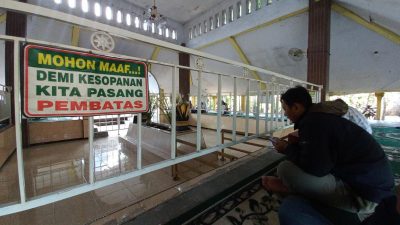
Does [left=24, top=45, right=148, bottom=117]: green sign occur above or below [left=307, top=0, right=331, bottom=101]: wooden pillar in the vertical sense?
below

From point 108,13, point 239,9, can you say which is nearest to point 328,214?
point 239,9

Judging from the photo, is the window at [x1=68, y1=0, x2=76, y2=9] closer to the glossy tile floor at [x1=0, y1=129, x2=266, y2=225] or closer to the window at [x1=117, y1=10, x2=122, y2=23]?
the window at [x1=117, y1=10, x2=122, y2=23]

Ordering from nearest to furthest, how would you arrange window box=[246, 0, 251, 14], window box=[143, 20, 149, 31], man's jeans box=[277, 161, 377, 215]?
man's jeans box=[277, 161, 377, 215] < window box=[246, 0, 251, 14] < window box=[143, 20, 149, 31]

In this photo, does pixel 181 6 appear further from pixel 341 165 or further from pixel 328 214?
pixel 328 214

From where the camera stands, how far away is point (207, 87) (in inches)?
348

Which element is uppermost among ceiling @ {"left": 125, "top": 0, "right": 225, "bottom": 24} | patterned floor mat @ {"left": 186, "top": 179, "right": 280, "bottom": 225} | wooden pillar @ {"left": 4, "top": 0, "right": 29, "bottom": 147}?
ceiling @ {"left": 125, "top": 0, "right": 225, "bottom": 24}

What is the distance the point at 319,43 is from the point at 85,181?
512 cm

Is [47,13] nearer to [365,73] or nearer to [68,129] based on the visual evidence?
[68,129]

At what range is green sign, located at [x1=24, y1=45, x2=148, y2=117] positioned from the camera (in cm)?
54

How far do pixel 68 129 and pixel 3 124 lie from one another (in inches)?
52.7

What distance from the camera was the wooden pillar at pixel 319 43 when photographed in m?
4.16

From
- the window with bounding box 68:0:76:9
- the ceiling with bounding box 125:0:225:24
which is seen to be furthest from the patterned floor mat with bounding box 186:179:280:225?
the window with bounding box 68:0:76:9

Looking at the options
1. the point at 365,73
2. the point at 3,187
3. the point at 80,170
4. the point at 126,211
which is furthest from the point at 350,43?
the point at 3,187

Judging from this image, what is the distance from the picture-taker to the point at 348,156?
2.80 feet
